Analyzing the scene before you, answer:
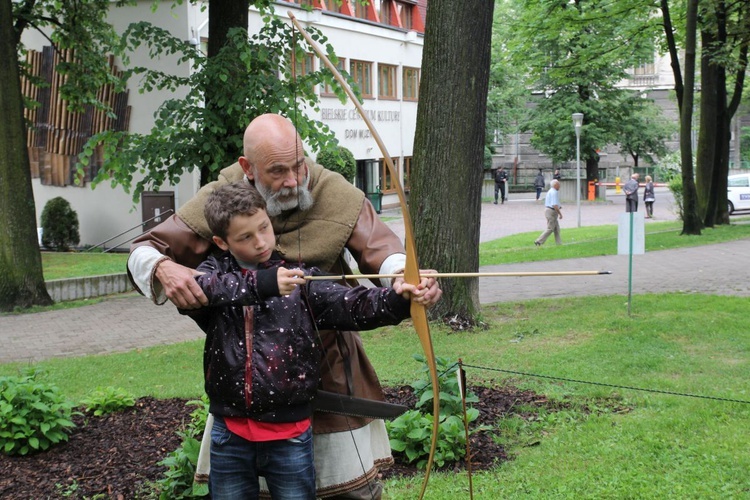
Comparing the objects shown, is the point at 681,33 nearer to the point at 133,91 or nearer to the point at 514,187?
the point at 133,91

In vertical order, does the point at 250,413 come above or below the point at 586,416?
above

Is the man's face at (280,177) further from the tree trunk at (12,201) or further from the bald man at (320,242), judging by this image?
the tree trunk at (12,201)

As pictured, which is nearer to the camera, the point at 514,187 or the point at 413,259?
the point at 413,259

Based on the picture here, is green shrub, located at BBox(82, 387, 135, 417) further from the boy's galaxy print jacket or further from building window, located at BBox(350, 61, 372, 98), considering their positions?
building window, located at BBox(350, 61, 372, 98)

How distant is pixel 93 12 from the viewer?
17.6 metres

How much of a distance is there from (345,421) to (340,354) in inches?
10.0

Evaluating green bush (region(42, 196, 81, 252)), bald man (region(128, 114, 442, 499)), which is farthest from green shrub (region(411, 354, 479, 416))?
green bush (region(42, 196, 81, 252))

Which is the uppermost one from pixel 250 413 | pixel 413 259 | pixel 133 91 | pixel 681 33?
pixel 681 33

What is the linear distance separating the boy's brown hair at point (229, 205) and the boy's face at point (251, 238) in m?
0.02

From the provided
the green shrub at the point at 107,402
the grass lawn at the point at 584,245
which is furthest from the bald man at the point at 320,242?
the grass lawn at the point at 584,245

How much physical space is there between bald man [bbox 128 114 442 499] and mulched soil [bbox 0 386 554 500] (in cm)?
160

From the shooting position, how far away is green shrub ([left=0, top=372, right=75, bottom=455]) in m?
5.43

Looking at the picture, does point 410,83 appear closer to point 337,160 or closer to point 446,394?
point 337,160

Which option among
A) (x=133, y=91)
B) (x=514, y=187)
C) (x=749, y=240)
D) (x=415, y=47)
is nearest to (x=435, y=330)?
(x=749, y=240)
